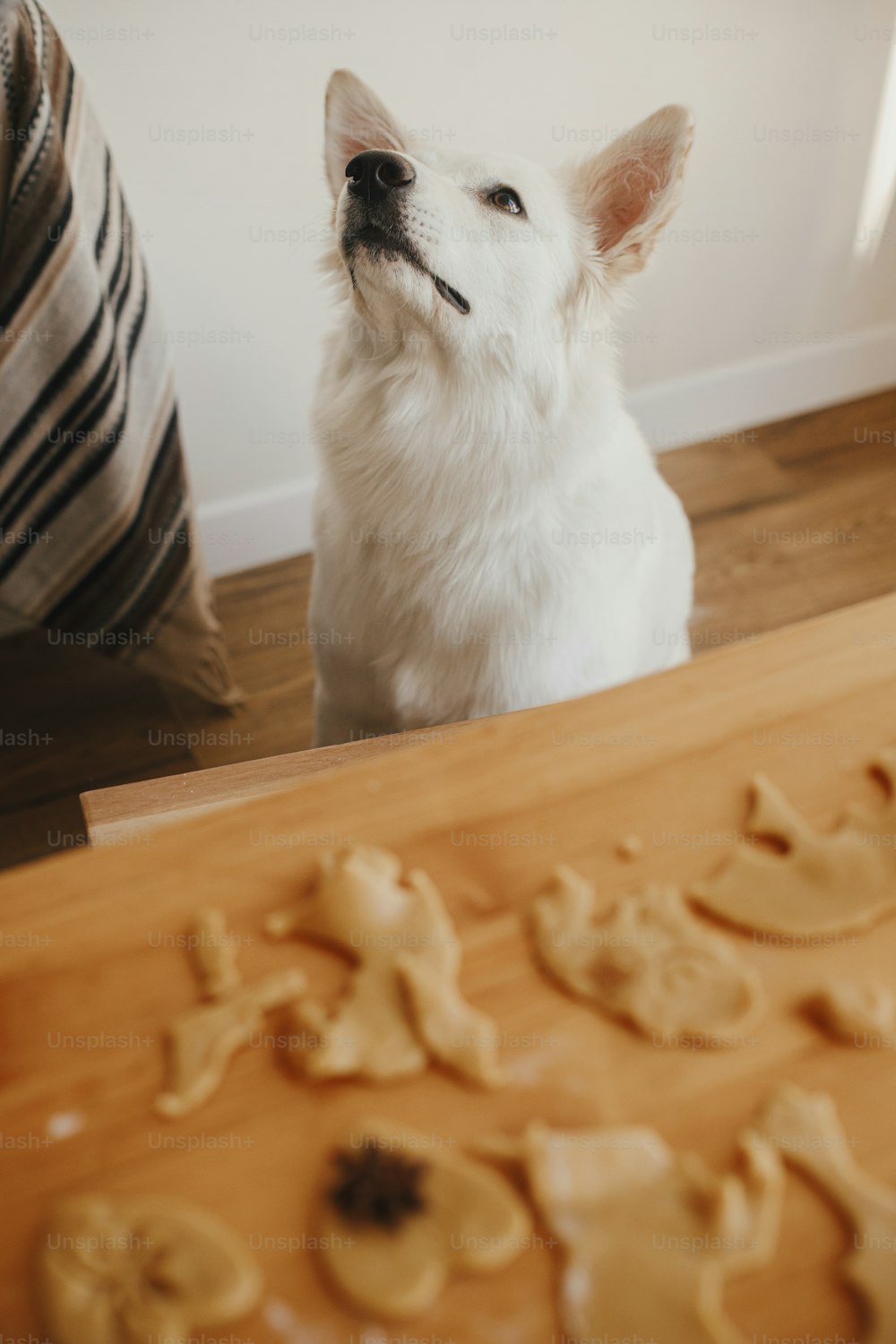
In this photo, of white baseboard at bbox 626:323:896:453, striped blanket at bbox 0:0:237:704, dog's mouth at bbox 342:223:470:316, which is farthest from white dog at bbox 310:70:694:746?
white baseboard at bbox 626:323:896:453

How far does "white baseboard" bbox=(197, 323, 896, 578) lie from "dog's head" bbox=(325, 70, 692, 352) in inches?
40.1

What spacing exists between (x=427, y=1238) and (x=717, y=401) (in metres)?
2.33

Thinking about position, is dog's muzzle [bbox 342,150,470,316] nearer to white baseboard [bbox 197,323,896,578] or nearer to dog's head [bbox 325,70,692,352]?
dog's head [bbox 325,70,692,352]

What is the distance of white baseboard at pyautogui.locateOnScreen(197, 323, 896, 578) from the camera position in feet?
6.99

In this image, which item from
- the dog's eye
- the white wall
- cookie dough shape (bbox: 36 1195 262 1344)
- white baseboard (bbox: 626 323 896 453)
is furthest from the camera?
white baseboard (bbox: 626 323 896 453)

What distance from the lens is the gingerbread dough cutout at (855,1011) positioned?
0.54 m

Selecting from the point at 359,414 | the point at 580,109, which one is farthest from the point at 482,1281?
the point at 580,109

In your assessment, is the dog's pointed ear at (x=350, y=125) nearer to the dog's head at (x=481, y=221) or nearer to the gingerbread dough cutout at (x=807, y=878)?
the dog's head at (x=481, y=221)

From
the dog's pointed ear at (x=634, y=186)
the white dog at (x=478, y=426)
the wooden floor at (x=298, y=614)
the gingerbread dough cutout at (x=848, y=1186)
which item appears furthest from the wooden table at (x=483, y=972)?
the wooden floor at (x=298, y=614)

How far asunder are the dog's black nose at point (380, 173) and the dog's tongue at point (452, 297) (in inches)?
4.0

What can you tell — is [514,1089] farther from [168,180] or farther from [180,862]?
[168,180]

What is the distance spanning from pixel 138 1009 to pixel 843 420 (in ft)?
8.30

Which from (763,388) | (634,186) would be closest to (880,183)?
(763,388)

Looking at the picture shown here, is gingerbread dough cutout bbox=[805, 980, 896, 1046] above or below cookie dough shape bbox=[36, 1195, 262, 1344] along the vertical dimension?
above
